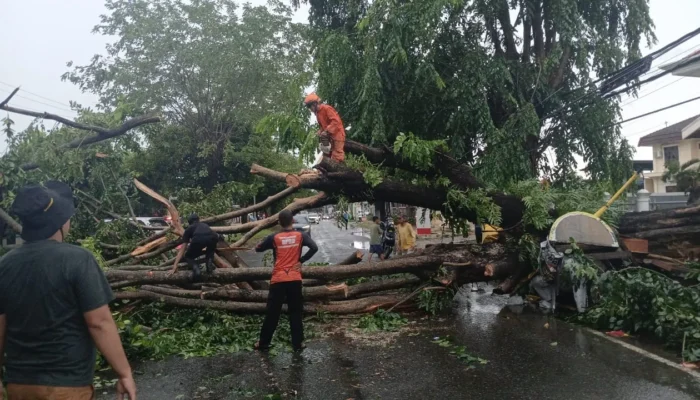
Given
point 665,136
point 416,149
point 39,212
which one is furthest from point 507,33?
point 665,136

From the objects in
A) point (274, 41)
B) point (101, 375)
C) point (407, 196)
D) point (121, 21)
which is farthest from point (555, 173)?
point (121, 21)

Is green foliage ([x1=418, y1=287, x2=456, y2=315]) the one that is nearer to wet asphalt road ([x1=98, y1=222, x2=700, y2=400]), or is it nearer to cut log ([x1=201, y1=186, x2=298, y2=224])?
wet asphalt road ([x1=98, y1=222, x2=700, y2=400])

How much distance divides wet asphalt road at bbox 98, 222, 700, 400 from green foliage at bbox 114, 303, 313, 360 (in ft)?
0.94

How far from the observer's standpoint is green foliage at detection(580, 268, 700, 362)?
606 centimetres

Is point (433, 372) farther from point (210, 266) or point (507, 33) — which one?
point (507, 33)

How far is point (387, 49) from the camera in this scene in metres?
11.6

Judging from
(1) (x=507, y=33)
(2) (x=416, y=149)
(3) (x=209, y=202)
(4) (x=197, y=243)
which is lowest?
(4) (x=197, y=243)

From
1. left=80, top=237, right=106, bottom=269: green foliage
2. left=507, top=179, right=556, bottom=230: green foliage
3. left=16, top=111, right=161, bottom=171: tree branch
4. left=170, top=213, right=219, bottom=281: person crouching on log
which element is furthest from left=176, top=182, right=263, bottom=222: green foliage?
left=507, top=179, right=556, bottom=230: green foliage

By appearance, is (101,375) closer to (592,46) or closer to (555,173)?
(555,173)

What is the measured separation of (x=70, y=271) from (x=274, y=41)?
23.8 m

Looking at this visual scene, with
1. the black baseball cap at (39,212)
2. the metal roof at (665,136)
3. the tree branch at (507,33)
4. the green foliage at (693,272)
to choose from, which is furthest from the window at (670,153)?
the black baseball cap at (39,212)

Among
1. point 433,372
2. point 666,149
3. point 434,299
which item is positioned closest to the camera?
point 433,372

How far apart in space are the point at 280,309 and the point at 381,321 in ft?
6.17

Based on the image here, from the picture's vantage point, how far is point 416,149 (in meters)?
8.48
